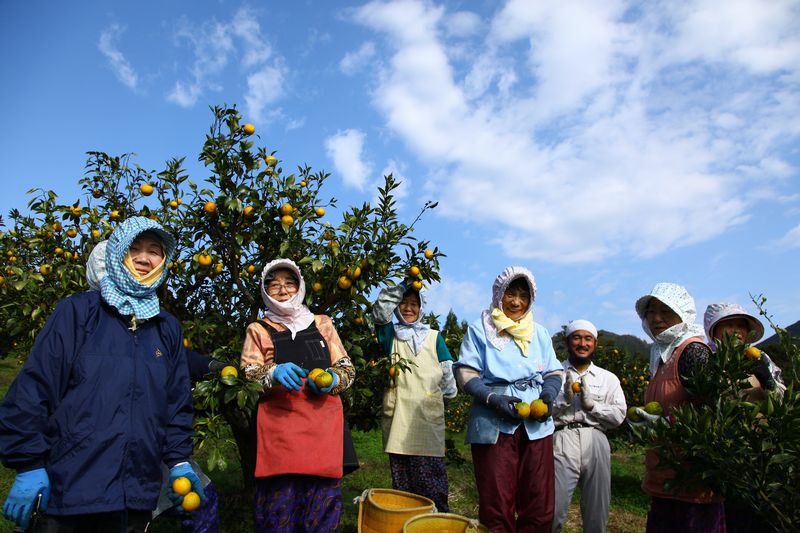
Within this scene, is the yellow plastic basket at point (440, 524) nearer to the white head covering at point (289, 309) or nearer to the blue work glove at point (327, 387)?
the blue work glove at point (327, 387)

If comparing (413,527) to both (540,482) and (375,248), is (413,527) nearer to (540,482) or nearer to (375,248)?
(540,482)

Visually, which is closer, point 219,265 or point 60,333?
point 60,333

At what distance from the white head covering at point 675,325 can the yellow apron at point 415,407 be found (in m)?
1.36

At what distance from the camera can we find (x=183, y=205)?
3369mm

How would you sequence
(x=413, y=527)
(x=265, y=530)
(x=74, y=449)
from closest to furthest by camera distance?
(x=74, y=449) → (x=413, y=527) → (x=265, y=530)

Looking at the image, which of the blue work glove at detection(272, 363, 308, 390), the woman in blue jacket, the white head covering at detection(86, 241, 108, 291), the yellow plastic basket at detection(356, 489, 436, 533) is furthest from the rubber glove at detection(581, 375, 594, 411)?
the white head covering at detection(86, 241, 108, 291)

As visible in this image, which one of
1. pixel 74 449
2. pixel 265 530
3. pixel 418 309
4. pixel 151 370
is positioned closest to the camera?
pixel 74 449

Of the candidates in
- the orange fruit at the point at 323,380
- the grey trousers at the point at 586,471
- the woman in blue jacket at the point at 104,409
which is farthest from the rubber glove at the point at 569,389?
the woman in blue jacket at the point at 104,409

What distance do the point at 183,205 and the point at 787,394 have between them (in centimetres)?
319

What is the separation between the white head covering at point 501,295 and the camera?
9.16 ft

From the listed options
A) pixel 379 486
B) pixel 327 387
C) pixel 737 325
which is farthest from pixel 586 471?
pixel 379 486

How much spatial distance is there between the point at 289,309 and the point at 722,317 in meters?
2.13

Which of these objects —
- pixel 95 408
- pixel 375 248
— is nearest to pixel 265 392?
pixel 95 408

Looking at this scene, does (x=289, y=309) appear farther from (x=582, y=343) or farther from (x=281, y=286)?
(x=582, y=343)
